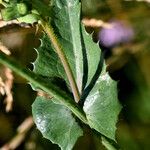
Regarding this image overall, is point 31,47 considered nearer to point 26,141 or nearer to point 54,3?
point 26,141

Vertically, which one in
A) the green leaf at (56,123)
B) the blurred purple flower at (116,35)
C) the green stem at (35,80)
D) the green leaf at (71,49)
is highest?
the green stem at (35,80)

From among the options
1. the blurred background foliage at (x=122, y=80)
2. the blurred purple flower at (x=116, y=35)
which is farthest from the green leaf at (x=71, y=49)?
the blurred purple flower at (x=116, y=35)

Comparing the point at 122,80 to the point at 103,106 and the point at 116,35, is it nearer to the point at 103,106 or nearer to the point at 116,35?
the point at 116,35

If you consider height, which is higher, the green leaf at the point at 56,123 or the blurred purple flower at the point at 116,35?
the green leaf at the point at 56,123

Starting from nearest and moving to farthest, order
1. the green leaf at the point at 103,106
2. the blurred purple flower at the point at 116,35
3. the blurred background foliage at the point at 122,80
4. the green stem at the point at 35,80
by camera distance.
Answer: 1. the green stem at the point at 35,80
2. the green leaf at the point at 103,106
3. the blurred background foliage at the point at 122,80
4. the blurred purple flower at the point at 116,35

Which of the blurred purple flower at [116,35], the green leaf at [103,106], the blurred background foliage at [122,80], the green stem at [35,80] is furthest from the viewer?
the blurred purple flower at [116,35]

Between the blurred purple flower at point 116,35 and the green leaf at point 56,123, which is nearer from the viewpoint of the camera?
the green leaf at point 56,123

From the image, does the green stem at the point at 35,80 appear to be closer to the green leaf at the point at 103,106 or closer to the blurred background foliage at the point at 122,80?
the green leaf at the point at 103,106
